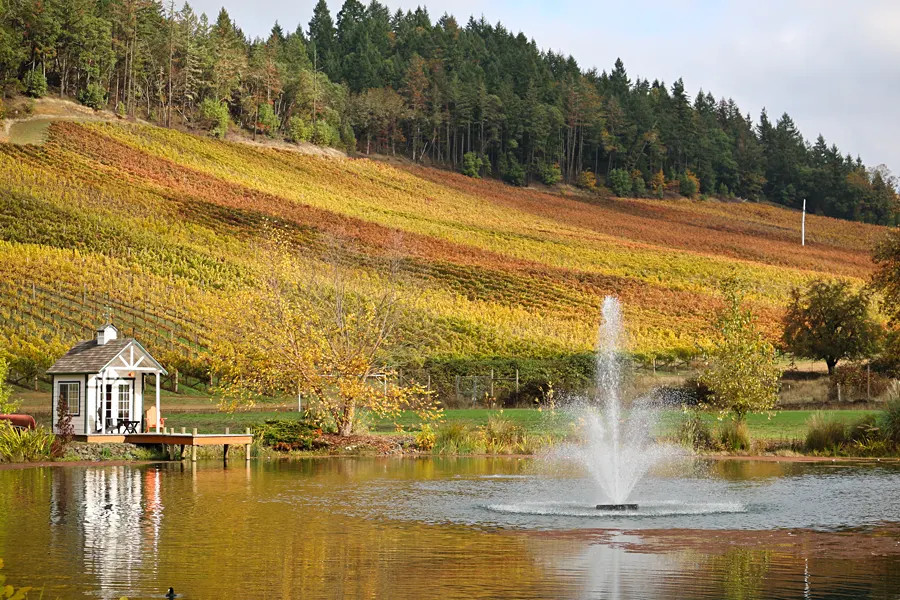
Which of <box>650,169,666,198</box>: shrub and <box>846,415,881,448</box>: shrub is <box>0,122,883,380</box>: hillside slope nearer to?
<box>846,415,881,448</box>: shrub

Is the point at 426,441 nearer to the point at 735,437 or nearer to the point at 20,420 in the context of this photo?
the point at 735,437

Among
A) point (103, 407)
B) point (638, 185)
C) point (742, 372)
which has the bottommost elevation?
point (103, 407)

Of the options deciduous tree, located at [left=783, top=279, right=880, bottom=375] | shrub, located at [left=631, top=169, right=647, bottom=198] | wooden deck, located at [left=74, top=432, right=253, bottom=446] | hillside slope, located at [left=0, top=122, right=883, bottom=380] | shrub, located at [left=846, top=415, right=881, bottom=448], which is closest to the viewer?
shrub, located at [left=846, top=415, right=881, bottom=448]

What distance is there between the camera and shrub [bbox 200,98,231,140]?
→ 117 metres

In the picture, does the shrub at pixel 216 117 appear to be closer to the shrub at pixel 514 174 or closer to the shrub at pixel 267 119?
the shrub at pixel 267 119

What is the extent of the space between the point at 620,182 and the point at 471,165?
20.9m

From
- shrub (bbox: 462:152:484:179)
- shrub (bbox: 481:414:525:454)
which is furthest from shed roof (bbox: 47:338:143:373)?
shrub (bbox: 462:152:484:179)

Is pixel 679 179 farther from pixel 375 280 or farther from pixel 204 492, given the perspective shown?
pixel 204 492

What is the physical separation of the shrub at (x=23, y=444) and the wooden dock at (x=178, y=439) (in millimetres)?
2655

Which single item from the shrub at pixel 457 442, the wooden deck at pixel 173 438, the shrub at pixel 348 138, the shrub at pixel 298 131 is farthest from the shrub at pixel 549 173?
the wooden deck at pixel 173 438

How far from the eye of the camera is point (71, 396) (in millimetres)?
34375

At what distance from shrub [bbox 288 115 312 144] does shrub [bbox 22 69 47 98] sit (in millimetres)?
29254

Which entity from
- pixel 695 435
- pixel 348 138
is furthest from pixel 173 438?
pixel 348 138

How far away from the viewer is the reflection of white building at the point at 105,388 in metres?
33.9
